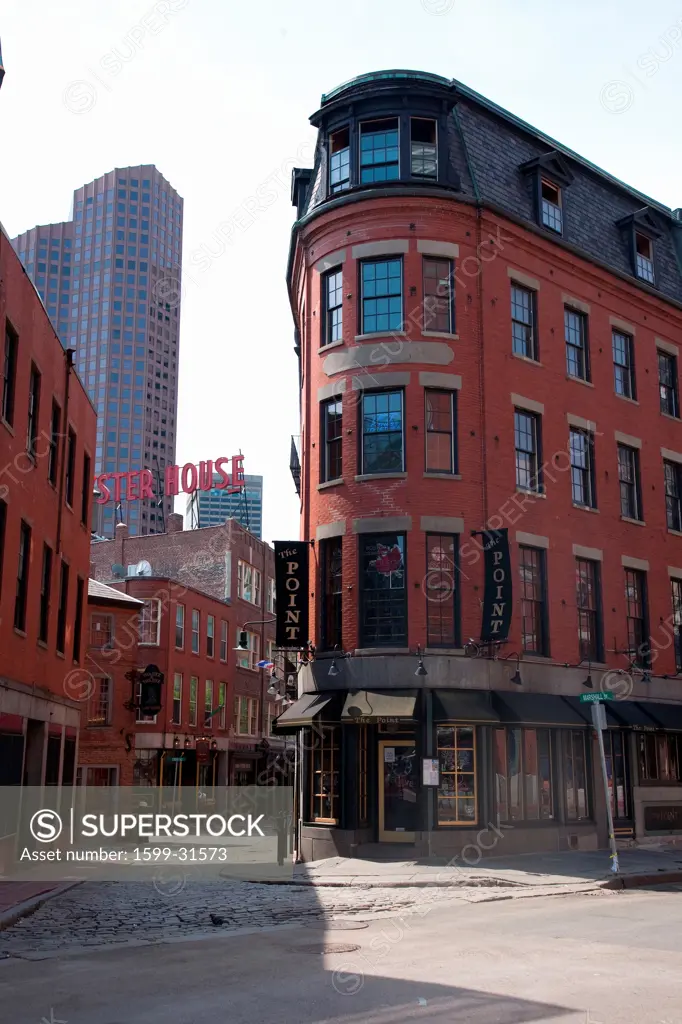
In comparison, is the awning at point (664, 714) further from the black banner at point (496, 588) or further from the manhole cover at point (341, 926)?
the manhole cover at point (341, 926)

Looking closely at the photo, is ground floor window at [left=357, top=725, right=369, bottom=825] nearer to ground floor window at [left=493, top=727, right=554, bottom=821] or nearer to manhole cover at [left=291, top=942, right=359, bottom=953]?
ground floor window at [left=493, top=727, right=554, bottom=821]

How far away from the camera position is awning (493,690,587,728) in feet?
76.6

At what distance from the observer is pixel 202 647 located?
53.5 meters

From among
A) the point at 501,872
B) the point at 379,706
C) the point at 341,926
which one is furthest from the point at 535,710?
the point at 341,926

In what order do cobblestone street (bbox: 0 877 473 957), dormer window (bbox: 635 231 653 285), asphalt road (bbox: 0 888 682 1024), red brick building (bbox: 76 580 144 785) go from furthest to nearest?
red brick building (bbox: 76 580 144 785) → dormer window (bbox: 635 231 653 285) → cobblestone street (bbox: 0 877 473 957) → asphalt road (bbox: 0 888 682 1024)

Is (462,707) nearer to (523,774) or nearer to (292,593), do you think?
(523,774)

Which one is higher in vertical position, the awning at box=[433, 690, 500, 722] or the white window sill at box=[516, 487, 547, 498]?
the white window sill at box=[516, 487, 547, 498]

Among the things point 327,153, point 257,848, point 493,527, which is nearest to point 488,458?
point 493,527

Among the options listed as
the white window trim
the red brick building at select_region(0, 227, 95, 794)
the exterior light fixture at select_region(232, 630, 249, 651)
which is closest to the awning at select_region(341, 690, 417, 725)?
the red brick building at select_region(0, 227, 95, 794)

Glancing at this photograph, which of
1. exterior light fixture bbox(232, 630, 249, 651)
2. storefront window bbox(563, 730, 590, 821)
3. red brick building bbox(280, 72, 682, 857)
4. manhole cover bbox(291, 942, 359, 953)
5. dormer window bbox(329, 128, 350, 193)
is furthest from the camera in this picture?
exterior light fixture bbox(232, 630, 249, 651)

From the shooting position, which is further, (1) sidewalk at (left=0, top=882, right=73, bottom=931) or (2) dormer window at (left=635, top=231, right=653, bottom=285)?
(2) dormer window at (left=635, top=231, right=653, bottom=285)

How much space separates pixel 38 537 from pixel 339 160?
12433 mm

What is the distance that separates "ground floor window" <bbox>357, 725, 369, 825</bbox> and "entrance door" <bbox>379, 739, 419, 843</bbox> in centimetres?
34

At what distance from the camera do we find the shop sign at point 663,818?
2697 cm
